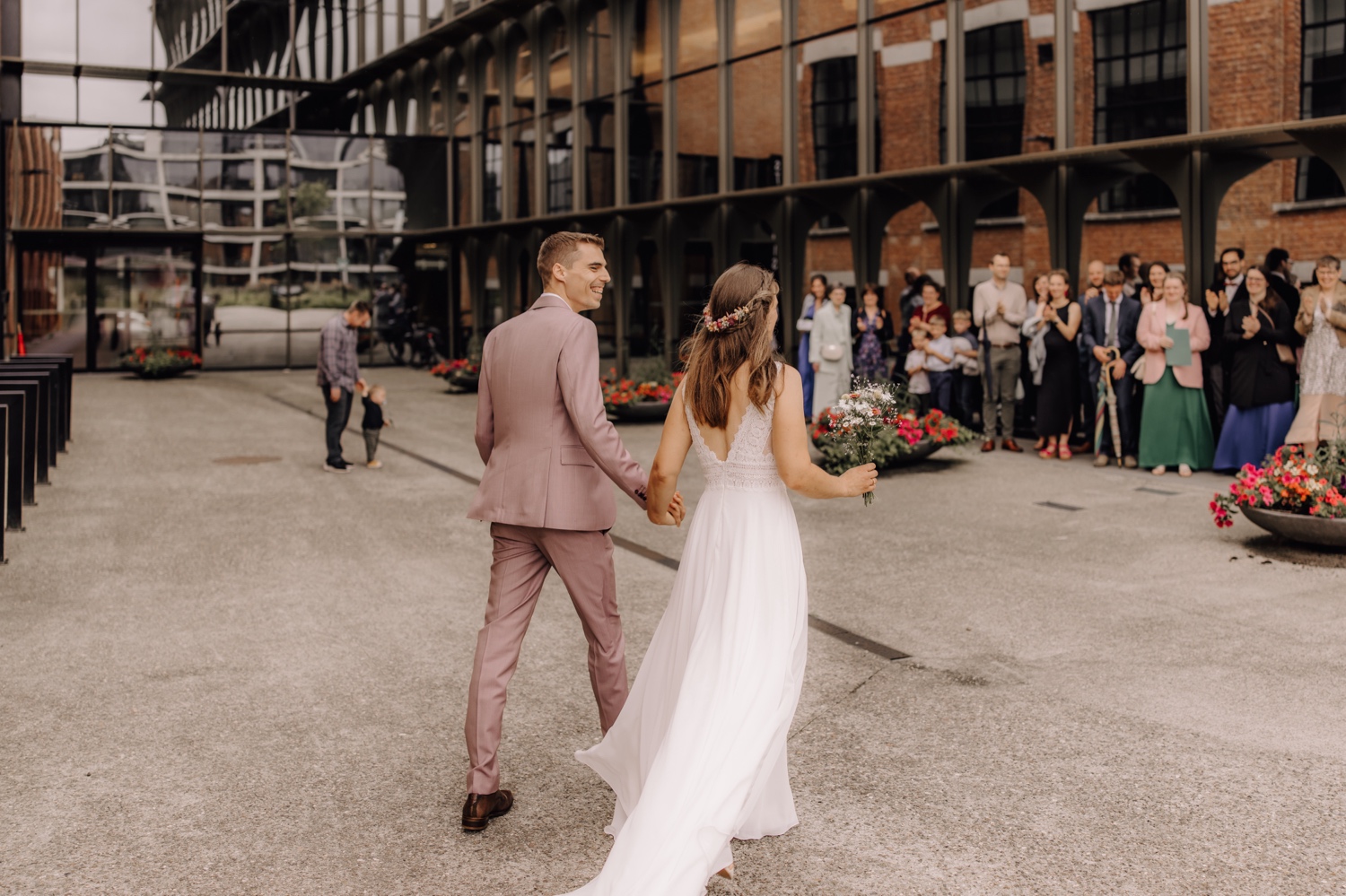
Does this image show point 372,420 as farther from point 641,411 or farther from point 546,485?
point 546,485

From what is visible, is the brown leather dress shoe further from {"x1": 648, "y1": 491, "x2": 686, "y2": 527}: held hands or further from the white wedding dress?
{"x1": 648, "y1": 491, "x2": 686, "y2": 527}: held hands

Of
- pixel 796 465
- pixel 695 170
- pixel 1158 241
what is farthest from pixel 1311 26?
pixel 796 465

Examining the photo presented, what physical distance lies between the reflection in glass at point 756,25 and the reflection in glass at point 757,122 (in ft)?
0.63

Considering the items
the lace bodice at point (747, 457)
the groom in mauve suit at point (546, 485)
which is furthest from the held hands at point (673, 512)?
the lace bodice at point (747, 457)

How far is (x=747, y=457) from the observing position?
13.6 feet

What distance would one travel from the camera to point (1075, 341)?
548 inches

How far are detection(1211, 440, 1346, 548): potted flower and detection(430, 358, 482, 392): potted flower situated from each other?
→ 16489 mm

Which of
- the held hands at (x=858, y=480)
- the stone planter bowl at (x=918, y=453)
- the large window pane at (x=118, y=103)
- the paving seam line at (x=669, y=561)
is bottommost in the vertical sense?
the paving seam line at (x=669, y=561)

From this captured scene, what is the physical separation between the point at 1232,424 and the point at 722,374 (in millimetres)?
9956

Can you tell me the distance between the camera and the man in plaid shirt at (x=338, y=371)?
13.6 meters

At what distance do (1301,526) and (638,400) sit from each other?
11.1m

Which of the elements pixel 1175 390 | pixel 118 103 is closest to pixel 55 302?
pixel 118 103

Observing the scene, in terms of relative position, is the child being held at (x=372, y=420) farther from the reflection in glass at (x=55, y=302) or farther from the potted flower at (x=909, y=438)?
the reflection in glass at (x=55, y=302)

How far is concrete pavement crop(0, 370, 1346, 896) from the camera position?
414 cm
